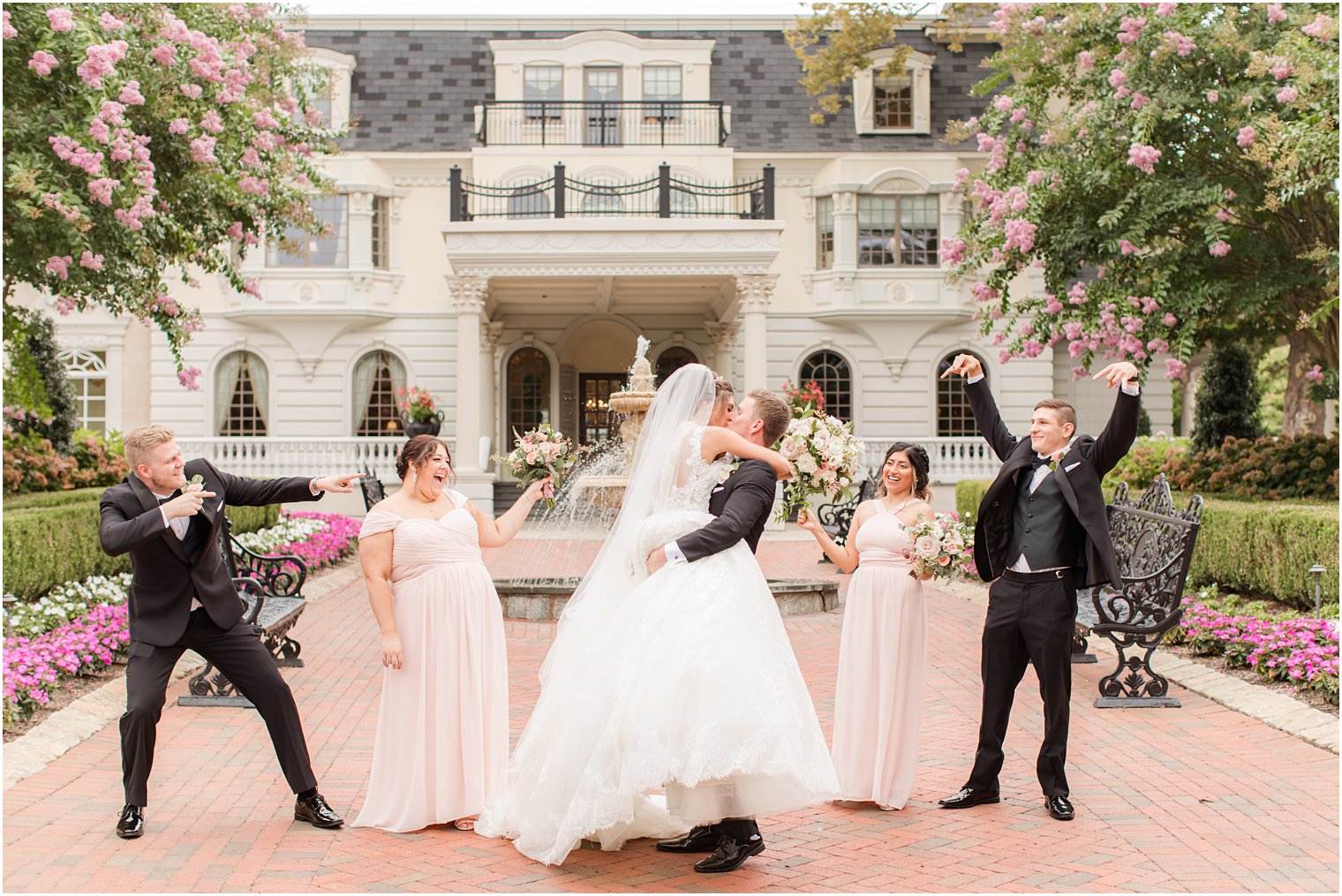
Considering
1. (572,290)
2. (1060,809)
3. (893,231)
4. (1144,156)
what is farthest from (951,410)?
(1060,809)


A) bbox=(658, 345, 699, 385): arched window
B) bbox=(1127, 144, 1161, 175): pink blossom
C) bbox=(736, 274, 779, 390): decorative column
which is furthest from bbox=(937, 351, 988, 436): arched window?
bbox=(1127, 144, 1161, 175): pink blossom

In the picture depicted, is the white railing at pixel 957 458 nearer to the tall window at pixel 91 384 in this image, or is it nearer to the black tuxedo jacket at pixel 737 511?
the tall window at pixel 91 384

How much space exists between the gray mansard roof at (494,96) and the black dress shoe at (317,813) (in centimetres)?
2307

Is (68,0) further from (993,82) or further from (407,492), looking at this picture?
(993,82)

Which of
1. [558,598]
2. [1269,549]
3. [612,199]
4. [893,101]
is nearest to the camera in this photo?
[1269,549]

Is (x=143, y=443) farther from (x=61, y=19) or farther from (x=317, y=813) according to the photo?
(x=61, y=19)

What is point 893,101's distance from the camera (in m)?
27.7

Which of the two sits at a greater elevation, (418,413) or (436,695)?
(418,413)

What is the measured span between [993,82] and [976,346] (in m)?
9.40

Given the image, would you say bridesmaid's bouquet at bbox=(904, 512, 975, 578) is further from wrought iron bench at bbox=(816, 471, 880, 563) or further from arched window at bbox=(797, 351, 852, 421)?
arched window at bbox=(797, 351, 852, 421)

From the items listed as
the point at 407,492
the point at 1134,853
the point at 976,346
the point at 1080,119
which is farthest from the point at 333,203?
the point at 1134,853

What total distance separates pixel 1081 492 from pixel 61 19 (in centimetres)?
926

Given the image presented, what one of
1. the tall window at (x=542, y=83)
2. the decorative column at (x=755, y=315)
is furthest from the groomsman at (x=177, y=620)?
the tall window at (x=542, y=83)

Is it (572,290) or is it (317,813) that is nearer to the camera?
(317,813)
